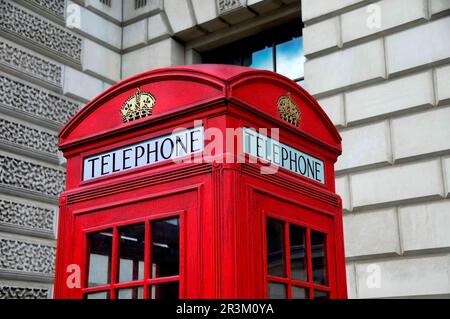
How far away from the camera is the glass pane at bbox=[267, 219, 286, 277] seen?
9.93ft

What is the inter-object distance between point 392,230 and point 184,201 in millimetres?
4226

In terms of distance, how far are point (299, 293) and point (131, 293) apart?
0.76 meters

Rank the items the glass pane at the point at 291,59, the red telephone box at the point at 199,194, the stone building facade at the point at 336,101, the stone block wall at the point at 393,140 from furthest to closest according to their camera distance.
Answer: the glass pane at the point at 291,59, the stone building facade at the point at 336,101, the stone block wall at the point at 393,140, the red telephone box at the point at 199,194

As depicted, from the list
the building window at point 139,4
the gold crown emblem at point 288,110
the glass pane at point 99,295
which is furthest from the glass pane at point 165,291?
the building window at point 139,4

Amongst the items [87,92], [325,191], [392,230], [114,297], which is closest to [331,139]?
[325,191]

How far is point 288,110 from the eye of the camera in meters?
3.40

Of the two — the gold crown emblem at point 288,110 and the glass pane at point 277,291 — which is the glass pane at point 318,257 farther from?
the gold crown emblem at point 288,110

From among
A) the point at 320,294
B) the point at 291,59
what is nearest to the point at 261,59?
the point at 291,59

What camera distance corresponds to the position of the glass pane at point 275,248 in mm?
3025

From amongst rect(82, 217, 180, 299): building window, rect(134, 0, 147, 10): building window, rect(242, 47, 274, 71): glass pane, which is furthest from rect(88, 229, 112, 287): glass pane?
rect(134, 0, 147, 10): building window

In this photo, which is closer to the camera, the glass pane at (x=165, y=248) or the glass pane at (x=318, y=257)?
the glass pane at (x=165, y=248)

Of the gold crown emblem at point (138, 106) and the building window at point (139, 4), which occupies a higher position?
the building window at point (139, 4)

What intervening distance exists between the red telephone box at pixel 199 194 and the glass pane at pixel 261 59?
4811mm

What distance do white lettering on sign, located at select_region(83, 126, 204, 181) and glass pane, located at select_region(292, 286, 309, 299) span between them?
2.56ft
